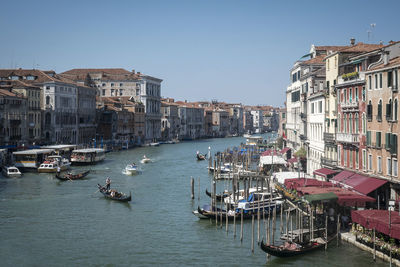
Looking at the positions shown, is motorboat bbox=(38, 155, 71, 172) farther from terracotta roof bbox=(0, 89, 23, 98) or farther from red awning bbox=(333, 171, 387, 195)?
red awning bbox=(333, 171, 387, 195)

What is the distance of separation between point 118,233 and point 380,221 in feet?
26.7

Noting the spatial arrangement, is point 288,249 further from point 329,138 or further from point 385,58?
point 329,138

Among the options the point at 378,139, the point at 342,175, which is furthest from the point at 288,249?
the point at 342,175

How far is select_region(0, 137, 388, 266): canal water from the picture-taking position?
13.9 m

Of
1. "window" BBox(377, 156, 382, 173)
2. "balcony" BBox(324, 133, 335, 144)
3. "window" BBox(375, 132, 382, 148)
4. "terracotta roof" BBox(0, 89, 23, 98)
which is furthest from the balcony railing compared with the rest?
"terracotta roof" BBox(0, 89, 23, 98)

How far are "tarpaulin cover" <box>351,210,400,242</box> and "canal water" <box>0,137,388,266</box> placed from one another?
0.87m

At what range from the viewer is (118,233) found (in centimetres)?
1689

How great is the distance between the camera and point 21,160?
31641 millimetres

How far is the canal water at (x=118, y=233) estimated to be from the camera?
1394 centimetres

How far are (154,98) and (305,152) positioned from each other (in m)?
47.6

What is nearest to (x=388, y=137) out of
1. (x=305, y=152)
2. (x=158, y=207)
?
(x=158, y=207)

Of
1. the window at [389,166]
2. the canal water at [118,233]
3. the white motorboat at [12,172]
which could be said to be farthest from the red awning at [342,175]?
the white motorboat at [12,172]

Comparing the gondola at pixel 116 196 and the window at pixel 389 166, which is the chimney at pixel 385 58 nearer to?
the window at pixel 389 166

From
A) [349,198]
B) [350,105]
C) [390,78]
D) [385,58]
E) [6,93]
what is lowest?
[349,198]
